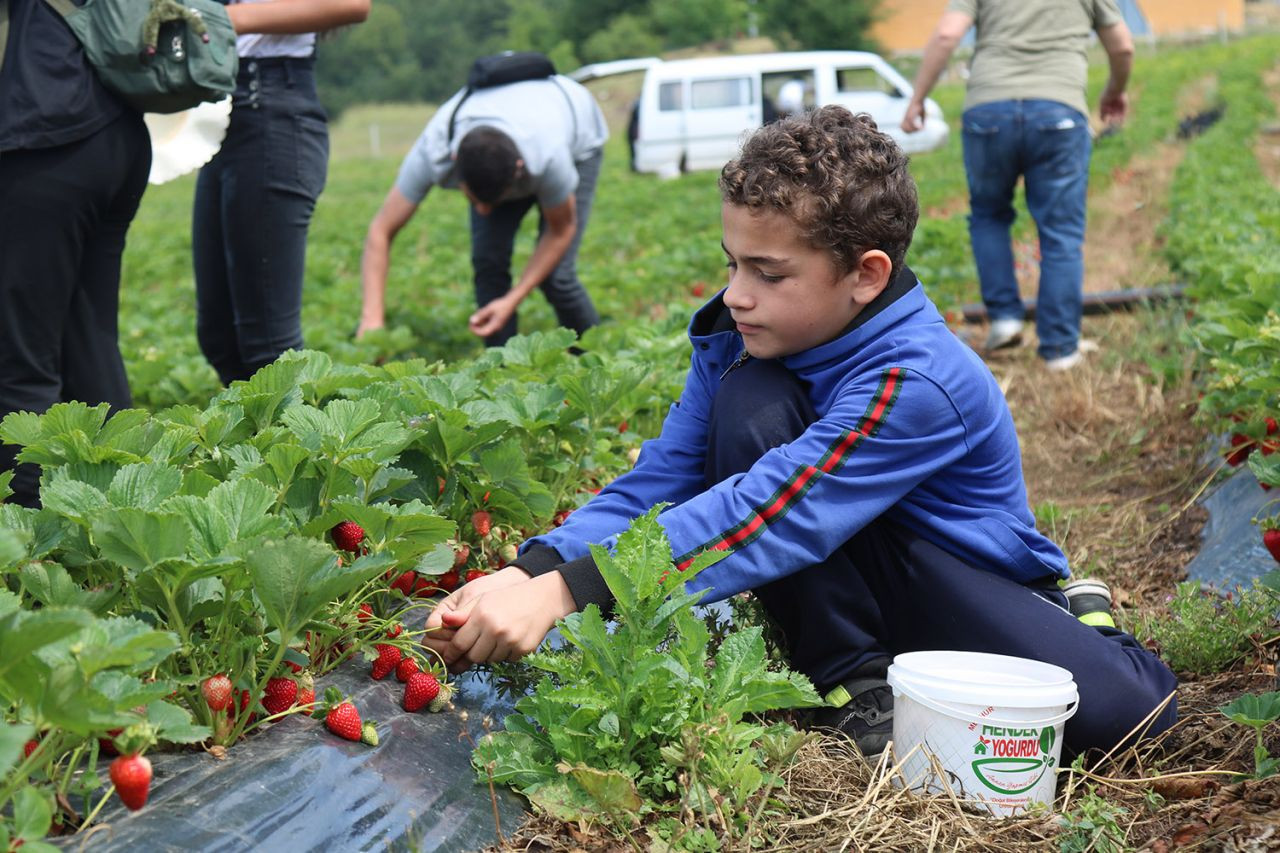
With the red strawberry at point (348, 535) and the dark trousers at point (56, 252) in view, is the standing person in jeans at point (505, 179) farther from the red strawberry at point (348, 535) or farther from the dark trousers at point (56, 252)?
the red strawberry at point (348, 535)

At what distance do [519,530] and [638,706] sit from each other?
1.10 m

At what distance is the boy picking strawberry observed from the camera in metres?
2.25

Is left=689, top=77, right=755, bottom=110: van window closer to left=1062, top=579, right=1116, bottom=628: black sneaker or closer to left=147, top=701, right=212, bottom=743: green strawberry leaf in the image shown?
left=1062, top=579, right=1116, bottom=628: black sneaker

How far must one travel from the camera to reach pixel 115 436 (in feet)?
7.58

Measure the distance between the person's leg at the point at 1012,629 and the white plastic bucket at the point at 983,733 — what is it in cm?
14

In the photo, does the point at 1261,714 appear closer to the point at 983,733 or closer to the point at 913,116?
the point at 983,733

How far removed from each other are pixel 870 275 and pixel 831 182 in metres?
0.21

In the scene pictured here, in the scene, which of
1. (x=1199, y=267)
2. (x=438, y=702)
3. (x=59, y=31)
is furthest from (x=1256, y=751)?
(x=1199, y=267)

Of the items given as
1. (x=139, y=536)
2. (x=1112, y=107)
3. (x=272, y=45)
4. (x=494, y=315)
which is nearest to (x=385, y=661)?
(x=139, y=536)

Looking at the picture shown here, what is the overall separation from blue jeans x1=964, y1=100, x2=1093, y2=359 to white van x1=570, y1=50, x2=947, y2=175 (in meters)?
19.0

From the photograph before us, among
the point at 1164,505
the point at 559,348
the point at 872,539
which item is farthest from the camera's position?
the point at 1164,505

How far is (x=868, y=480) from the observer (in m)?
2.27

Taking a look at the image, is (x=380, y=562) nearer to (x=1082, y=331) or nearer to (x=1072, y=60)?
(x=1072, y=60)

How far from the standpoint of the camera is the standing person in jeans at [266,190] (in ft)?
13.7
